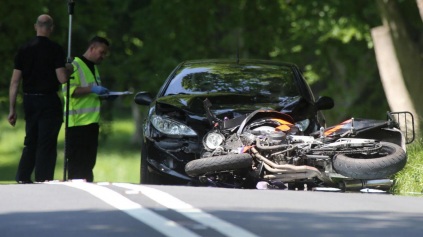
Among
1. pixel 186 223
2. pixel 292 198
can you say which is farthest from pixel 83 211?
pixel 292 198

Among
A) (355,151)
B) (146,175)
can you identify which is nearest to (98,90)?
(146,175)

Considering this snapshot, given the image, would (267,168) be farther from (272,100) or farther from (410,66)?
(410,66)

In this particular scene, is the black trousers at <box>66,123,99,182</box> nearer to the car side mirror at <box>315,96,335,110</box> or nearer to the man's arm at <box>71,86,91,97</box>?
the man's arm at <box>71,86,91,97</box>

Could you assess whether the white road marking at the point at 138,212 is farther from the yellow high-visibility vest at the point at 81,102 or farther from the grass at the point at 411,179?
the grass at the point at 411,179

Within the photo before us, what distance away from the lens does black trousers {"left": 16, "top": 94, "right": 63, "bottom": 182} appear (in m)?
10.8

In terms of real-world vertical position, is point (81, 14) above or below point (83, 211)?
above

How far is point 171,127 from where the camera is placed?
9.90m

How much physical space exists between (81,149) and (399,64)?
7.05 m

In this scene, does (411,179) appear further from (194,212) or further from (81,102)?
(194,212)

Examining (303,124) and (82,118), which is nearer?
(303,124)

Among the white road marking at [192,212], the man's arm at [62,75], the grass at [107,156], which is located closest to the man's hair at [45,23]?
the man's arm at [62,75]

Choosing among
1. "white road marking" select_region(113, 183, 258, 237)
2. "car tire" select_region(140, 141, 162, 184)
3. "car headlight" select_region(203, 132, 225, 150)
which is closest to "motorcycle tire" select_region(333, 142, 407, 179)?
"car headlight" select_region(203, 132, 225, 150)

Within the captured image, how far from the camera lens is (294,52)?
2906cm

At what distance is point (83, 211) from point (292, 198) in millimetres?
1780
